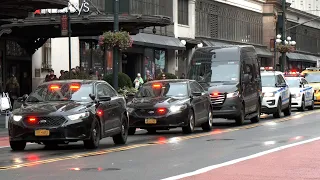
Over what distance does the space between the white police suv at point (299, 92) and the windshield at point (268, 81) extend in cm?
348

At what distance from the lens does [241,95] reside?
88.2ft

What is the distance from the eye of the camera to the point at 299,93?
3616 cm

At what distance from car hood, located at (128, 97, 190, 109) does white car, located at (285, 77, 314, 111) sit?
14046 millimetres

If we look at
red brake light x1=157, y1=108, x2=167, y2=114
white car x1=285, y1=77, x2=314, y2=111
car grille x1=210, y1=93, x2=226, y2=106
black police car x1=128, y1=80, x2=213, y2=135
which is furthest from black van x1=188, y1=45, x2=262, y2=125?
white car x1=285, y1=77, x2=314, y2=111

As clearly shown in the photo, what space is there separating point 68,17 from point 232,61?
771 cm

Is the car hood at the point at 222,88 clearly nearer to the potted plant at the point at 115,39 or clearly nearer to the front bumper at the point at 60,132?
the potted plant at the point at 115,39

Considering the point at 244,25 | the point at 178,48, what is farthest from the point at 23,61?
the point at 244,25

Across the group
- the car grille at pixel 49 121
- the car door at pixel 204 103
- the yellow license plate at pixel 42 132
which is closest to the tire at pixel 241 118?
the car door at pixel 204 103

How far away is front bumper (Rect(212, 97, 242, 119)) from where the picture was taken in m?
26.4

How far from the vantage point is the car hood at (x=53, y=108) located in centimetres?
1755

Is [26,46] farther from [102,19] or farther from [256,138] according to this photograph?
[256,138]

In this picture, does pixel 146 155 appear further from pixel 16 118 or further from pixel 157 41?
pixel 157 41

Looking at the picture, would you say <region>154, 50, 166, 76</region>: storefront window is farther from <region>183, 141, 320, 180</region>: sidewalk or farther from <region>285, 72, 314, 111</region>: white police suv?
<region>183, 141, 320, 180</region>: sidewalk

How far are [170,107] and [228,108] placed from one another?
4292 millimetres
